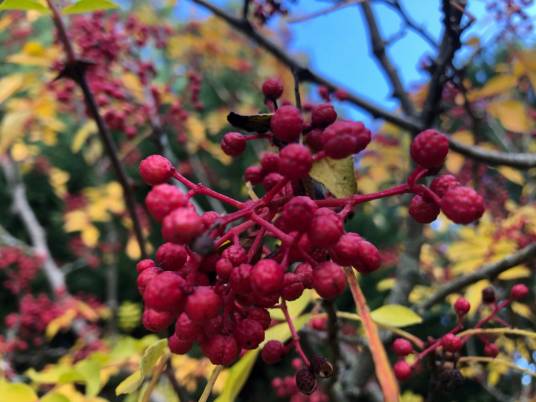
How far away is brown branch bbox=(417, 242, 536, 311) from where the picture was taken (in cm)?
124

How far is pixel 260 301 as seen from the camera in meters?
0.69

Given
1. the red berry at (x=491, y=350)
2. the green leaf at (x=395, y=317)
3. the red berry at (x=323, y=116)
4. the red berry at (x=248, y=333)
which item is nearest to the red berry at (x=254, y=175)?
the red berry at (x=323, y=116)

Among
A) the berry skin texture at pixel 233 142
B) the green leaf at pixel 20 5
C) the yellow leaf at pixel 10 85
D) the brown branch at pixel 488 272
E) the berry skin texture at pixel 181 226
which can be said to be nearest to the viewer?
the berry skin texture at pixel 181 226

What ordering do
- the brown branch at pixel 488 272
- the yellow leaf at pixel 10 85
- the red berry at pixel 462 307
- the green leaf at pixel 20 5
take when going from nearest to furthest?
the green leaf at pixel 20 5 → the red berry at pixel 462 307 → the brown branch at pixel 488 272 → the yellow leaf at pixel 10 85

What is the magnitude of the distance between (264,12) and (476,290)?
1.45 meters

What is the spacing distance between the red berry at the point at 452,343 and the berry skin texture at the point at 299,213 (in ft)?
2.00

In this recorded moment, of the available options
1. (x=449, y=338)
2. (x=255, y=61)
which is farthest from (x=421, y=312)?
(x=255, y=61)

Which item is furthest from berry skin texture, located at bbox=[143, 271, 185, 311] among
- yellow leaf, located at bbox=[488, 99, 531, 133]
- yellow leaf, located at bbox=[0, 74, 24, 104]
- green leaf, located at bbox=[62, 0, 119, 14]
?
yellow leaf, located at bbox=[488, 99, 531, 133]

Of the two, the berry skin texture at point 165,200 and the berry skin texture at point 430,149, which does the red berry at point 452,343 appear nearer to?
the berry skin texture at point 430,149

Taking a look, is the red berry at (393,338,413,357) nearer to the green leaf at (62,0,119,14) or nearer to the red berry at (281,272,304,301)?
the red berry at (281,272,304,301)

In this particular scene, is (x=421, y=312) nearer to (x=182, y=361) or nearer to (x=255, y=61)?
(x=182, y=361)

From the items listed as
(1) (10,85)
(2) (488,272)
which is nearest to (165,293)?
(2) (488,272)

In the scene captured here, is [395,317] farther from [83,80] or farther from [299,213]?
[83,80]

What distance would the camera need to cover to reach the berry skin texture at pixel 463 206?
24.3 inches
